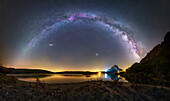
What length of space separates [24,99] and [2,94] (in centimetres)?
172

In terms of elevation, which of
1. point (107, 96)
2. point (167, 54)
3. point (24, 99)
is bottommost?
point (24, 99)

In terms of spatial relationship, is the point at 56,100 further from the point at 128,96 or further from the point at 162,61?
the point at 162,61

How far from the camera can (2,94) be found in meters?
6.58

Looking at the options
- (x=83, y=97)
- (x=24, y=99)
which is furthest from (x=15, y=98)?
(x=83, y=97)

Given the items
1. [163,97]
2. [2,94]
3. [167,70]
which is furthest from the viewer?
[167,70]

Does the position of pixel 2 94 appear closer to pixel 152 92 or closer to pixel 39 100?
pixel 39 100

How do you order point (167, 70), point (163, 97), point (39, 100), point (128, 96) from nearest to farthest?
point (163, 97) → point (128, 96) → point (39, 100) → point (167, 70)

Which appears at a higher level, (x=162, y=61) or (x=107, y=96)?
(x=162, y=61)

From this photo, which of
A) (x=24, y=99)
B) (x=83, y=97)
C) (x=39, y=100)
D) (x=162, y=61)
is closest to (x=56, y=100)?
(x=39, y=100)

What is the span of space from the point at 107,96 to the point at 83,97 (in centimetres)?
117

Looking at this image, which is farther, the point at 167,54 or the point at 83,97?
the point at 167,54

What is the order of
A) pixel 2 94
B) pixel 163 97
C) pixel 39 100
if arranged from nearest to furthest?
pixel 163 97 < pixel 39 100 < pixel 2 94

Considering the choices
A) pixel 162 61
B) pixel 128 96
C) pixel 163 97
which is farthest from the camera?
pixel 162 61

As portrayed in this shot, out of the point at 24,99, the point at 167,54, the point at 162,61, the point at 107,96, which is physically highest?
the point at 167,54
